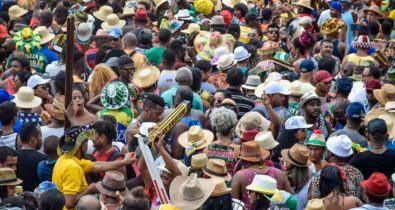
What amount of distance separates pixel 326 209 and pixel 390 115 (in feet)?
9.76

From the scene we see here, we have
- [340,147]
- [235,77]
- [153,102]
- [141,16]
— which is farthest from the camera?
[141,16]

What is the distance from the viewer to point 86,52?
52.2 ft

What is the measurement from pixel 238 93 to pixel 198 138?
7.13ft

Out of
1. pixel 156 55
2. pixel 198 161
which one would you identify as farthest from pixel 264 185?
pixel 156 55

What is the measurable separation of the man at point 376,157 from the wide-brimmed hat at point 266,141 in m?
0.78

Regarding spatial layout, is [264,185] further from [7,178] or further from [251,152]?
[7,178]

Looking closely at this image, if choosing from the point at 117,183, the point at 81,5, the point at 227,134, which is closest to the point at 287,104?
the point at 227,134

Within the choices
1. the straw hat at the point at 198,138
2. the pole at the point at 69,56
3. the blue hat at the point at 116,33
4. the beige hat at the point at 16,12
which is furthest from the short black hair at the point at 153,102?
the beige hat at the point at 16,12

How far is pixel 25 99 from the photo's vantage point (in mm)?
12672

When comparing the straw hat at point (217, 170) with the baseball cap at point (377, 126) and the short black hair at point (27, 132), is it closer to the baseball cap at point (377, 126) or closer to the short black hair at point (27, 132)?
the baseball cap at point (377, 126)

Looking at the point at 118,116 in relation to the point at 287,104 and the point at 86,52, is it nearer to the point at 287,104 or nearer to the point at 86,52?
the point at 287,104

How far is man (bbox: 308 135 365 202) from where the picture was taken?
1010 centimetres

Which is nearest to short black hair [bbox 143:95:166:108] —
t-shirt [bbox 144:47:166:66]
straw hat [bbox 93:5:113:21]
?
t-shirt [bbox 144:47:166:66]

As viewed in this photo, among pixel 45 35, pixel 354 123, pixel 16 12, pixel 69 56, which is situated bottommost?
pixel 16 12
